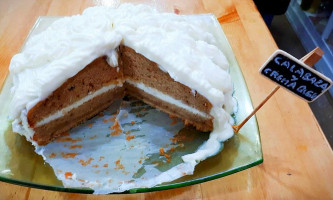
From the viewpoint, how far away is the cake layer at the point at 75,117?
1.80 metres

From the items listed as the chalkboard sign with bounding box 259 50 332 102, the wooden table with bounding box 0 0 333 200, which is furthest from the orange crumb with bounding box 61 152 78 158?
the chalkboard sign with bounding box 259 50 332 102

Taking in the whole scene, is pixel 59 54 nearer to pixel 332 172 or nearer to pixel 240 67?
pixel 240 67

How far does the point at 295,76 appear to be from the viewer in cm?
142

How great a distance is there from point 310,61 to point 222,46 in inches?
33.2

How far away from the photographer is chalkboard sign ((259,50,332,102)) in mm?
1379

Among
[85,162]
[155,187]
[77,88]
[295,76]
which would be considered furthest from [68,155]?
[295,76]

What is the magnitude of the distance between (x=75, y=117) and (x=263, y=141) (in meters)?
1.16

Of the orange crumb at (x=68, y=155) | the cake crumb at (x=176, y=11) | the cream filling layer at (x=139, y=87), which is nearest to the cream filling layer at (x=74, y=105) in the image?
the cream filling layer at (x=139, y=87)

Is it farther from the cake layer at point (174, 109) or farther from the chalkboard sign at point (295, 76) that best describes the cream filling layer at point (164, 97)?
the chalkboard sign at point (295, 76)

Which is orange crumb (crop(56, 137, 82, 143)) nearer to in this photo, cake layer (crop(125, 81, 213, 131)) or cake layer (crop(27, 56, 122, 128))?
cake layer (crop(27, 56, 122, 128))

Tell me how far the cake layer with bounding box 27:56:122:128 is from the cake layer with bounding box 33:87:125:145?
0.06 metres

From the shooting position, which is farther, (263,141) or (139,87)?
(139,87)

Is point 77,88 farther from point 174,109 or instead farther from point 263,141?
point 263,141

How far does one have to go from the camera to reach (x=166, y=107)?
2.01 meters
